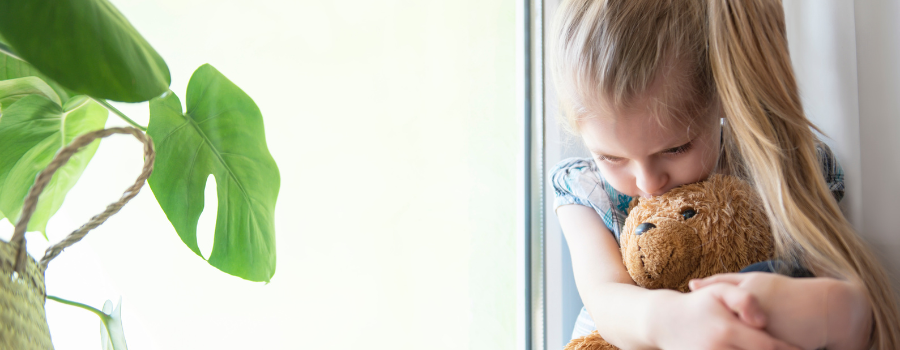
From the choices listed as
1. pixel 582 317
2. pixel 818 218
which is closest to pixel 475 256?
pixel 582 317

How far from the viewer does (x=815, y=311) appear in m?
0.33

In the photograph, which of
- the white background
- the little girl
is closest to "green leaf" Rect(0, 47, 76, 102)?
the white background

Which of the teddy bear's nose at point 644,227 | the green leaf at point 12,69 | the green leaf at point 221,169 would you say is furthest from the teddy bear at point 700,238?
the green leaf at point 12,69

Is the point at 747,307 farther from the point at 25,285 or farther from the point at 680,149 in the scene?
the point at 25,285

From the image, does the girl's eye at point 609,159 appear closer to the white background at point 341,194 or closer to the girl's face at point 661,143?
the girl's face at point 661,143

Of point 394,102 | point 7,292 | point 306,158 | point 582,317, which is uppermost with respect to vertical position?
point 394,102

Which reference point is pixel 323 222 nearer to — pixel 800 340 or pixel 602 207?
pixel 602 207

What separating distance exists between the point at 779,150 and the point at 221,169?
55 cm

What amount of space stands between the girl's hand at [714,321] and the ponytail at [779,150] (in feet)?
0.30

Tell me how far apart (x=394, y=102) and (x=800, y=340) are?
24.3 inches

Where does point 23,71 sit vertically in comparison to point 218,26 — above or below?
below

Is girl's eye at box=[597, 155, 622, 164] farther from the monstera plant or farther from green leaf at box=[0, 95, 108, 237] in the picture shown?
green leaf at box=[0, 95, 108, 237]

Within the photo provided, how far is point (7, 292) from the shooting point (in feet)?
0.83

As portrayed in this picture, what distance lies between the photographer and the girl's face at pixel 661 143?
0.47m
